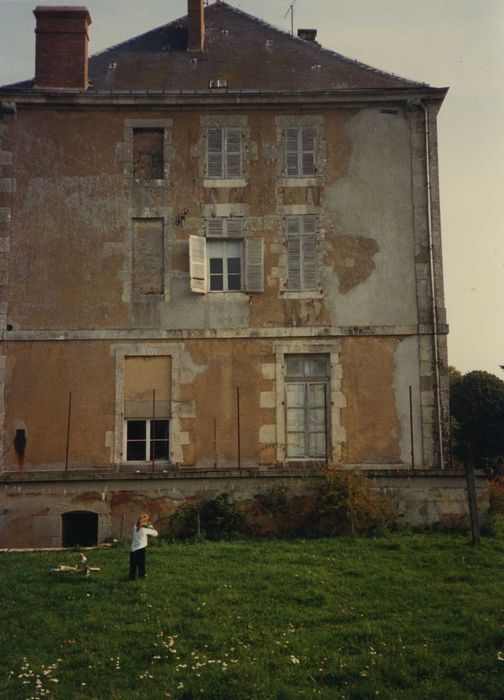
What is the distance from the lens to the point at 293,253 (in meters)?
19.6

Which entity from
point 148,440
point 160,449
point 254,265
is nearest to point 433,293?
point 254,265

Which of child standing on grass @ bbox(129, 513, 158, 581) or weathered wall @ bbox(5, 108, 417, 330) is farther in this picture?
weathered wall @ bbox(5, 108, 417, 330)

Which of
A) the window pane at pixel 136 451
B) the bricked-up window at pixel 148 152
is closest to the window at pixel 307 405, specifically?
the window pane at pixel 136 451

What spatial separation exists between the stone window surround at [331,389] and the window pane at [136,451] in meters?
2.77

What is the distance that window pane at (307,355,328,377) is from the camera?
1927 cm

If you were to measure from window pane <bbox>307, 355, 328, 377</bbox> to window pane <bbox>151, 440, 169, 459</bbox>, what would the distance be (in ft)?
10.9

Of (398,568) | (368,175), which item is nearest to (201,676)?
(398,568)

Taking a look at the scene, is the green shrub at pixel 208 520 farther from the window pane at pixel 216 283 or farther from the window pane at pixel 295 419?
the window pane at pixel 216 283

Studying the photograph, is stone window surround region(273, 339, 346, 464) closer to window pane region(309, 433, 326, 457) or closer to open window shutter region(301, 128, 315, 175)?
window pane region(309, 433, 326, 457)

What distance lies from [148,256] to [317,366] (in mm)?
4268

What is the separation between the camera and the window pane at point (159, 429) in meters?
19.0

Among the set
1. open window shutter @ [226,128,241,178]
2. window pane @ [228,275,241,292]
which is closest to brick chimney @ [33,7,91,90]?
open window shutter @ [226,128,241,178]

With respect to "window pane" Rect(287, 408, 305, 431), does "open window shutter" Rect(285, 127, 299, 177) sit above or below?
above

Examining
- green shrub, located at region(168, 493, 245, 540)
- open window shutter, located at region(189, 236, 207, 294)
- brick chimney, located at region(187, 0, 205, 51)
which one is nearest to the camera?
green shrub, located at region(168, 493, 245, 540)
